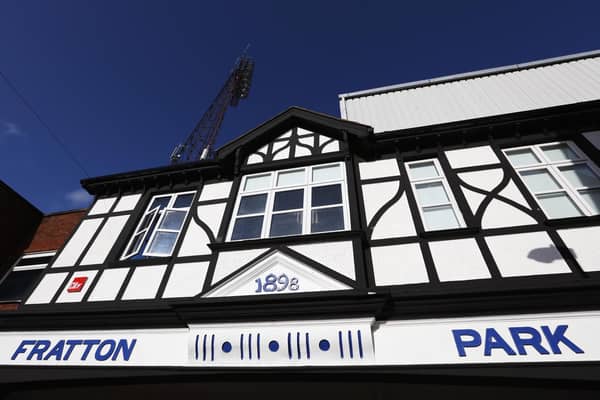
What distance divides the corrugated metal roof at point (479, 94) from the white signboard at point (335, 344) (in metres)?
6.20

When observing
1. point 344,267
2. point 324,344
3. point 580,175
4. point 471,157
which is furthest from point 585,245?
point 324,344

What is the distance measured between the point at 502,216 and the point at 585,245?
1122 millimetres

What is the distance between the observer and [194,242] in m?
6.38

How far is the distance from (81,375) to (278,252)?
3.63 meters

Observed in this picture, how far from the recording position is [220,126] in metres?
20.4

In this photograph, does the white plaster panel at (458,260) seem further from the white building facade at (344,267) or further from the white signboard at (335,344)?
the white signboard at (335,344)

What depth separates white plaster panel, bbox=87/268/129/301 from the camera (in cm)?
588

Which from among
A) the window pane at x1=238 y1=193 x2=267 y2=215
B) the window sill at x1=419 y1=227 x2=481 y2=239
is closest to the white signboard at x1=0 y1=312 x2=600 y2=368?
the window sill at x1=419 y1=227 x2=481 y2=239

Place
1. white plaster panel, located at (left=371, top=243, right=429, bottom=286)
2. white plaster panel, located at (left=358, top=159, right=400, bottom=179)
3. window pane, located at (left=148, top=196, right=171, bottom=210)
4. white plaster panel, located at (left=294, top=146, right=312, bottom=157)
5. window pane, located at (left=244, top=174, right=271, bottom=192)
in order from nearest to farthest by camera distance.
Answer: white plaster panel, located at (left=371, top=243, right=429, bottom=286), white plaster panel, located at (left=358, top=159, right=400, bottom=179), window pane, located at (left=244, top=174, right=271, bottom=192), white plaster panel, located at (left=294, top=146, right=312, bottom=157), window pane, located at (left=148, top=196, right=171, bottom=210)

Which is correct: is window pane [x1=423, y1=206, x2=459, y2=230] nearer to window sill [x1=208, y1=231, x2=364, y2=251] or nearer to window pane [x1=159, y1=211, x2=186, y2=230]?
window sill [x1=208, y1=231, x2=364, y2=251]

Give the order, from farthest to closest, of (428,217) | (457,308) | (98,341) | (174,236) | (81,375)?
1. (174,236)
2. (428,217)
3. (98,341)
4. (81,375)
5. (457,308)

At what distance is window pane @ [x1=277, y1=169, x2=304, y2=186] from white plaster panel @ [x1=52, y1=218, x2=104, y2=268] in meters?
4.68

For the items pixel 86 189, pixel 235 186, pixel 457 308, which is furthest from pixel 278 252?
pixel 86 189

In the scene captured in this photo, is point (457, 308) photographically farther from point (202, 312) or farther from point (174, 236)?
point (174, 236)
